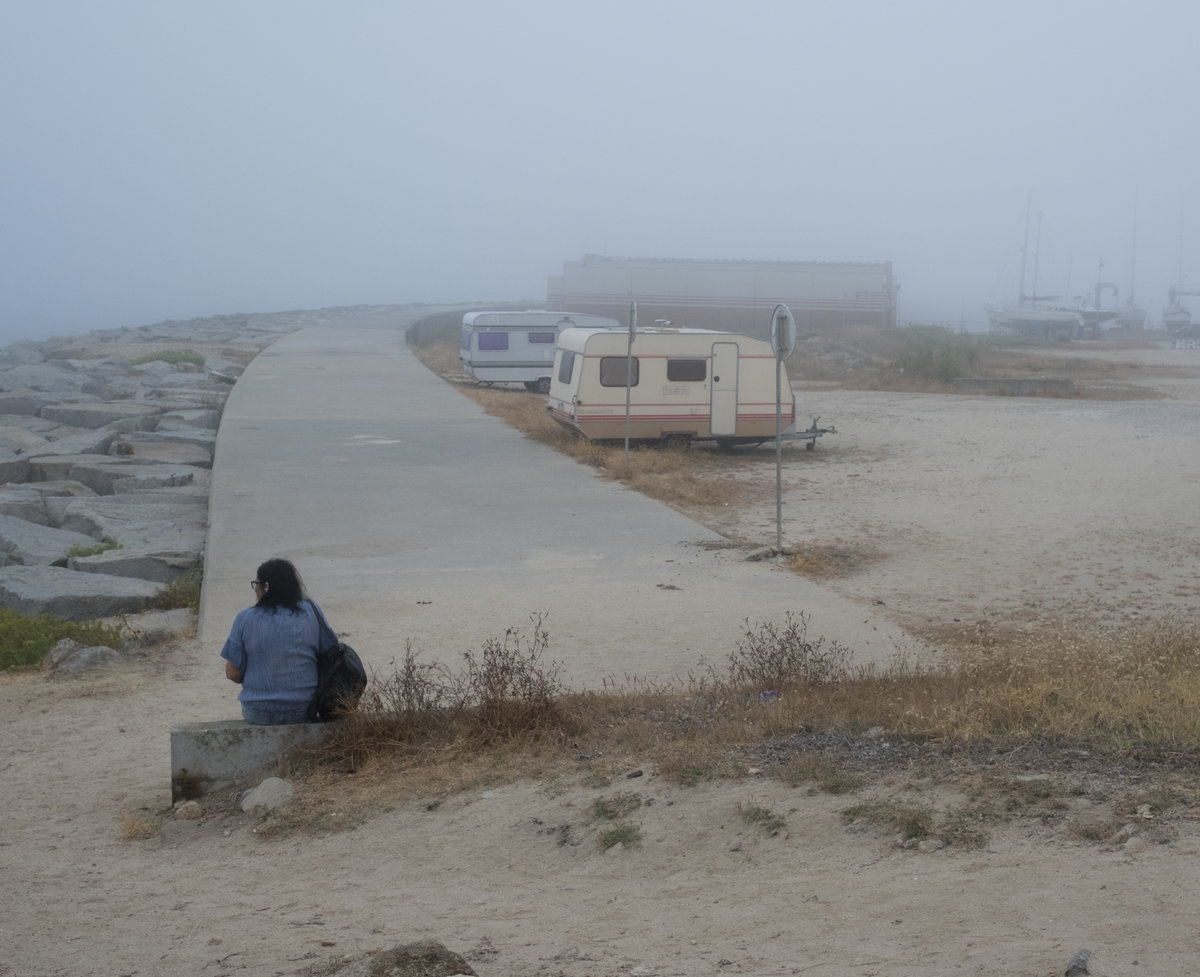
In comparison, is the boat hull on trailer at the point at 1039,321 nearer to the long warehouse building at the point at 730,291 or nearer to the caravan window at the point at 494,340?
the long warehouse building at the point at 730,291

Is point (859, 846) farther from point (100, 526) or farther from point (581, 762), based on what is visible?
point (100, 526)

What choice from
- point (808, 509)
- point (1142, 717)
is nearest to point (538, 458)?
point (808, 509)

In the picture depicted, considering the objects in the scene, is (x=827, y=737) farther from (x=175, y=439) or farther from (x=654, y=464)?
(x=175, y=439)

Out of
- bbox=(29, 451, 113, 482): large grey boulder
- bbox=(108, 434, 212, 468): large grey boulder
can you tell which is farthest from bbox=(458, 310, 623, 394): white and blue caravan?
bbox=(29, 451, 113, 482): large grey boulder

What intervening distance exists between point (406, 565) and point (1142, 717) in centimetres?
752

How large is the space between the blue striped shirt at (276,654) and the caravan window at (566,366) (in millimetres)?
14440

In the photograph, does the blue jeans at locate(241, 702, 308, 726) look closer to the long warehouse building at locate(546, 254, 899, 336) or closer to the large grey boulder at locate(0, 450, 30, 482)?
the large grey boulder at locate(0, 450, 30, 482)

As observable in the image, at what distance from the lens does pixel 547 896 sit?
15.9 feet

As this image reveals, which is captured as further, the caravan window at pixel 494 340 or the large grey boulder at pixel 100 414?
the caravan window at pixel 494 340

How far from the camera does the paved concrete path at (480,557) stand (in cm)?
953

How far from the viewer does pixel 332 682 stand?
6.52 m

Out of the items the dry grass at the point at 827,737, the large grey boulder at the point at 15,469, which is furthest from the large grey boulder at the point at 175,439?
the dry grass at the point at 827,737

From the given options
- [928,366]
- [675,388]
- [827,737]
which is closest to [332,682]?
[827,737]

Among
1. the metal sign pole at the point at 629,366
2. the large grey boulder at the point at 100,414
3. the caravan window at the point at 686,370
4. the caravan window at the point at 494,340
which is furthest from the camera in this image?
the caravan window at the point at 494,340
